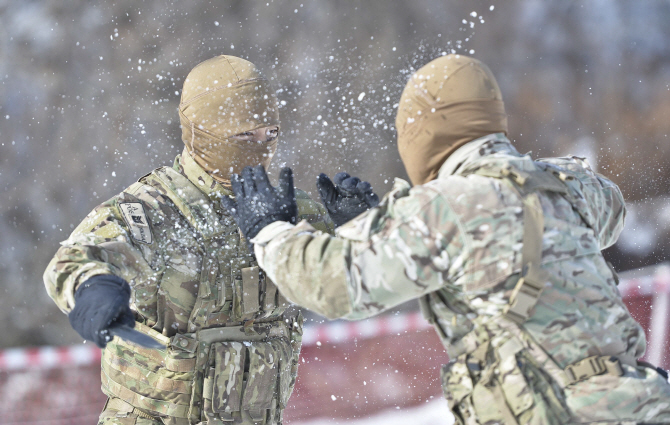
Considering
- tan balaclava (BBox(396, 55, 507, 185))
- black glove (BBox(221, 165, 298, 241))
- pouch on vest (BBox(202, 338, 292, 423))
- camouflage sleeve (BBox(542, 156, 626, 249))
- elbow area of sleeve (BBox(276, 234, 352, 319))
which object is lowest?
pouch on vest (BBox(202, 338, 292, 423))

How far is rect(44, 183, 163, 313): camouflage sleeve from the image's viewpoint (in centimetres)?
206

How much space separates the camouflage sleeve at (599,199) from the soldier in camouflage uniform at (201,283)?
124 centimetres

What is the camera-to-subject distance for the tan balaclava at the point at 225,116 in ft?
8.80

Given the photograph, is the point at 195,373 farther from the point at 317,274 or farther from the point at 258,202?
the point at 317,274

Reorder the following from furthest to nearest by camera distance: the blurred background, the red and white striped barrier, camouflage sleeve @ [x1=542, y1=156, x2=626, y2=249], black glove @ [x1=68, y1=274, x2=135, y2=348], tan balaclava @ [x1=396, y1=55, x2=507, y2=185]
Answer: the blurred background → the red and white striped barrier → camouflage sleeve @ [x1=542, y1=156, x2=626, y2=249] → tan balaclava @ [x1=396, y1=55, x2=507, y2=185] → black glove @ [x1=68, y1=274, x2=135, y2=348]

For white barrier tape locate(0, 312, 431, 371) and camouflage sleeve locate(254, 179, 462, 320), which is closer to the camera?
camouflage sleeve locate(254, 179, 462, 320)

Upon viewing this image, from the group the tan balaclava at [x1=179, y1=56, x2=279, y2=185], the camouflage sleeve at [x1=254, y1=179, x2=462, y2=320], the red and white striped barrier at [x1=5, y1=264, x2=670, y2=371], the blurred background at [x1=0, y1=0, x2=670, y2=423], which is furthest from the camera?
the blurred background at [x1=0, y1=0, x2=670, y2=423]

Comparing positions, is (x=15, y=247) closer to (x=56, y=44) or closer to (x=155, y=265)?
(x=56, y=44)

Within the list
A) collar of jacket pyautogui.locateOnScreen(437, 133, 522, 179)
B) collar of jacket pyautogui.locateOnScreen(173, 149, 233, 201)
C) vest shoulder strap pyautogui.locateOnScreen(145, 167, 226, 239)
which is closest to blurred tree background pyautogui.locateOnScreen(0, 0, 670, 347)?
collar of jacket pyautogui.locateOnScreen(173, 149, 233, 201)

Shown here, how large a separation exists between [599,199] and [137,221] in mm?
1653

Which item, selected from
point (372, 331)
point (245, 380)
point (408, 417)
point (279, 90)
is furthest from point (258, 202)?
point (279, 90)

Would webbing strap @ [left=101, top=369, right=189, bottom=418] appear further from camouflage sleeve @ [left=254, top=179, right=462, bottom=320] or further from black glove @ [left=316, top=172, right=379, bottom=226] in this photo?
black glove @ [left=316, top=172, right=379, bottom=226]

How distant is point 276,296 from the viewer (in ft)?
8.79

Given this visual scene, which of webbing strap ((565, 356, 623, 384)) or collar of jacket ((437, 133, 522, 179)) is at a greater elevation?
collar of jacket ((437, 133, 522, 179))
